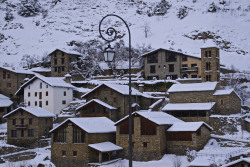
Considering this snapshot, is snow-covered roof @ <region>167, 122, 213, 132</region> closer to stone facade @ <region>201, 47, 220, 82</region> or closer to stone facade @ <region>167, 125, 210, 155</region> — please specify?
stone facade @ <region>167, 125, 210, 155</region>

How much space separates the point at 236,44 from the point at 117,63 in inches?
1115

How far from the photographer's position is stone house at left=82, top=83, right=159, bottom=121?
55.9 meters

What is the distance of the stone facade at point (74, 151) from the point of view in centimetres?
4416

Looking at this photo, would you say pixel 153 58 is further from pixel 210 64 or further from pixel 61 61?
pixel 61 61

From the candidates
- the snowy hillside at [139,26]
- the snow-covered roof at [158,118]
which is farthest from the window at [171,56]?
the snow-covered roof at [158,118]

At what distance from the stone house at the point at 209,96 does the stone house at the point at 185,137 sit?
8299 millimetres

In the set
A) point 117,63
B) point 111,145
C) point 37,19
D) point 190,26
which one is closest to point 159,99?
point 111,145

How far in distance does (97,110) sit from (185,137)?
1575 centimetres

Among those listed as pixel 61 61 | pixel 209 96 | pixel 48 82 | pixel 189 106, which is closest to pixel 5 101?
pixel 48 82

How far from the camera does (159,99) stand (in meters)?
60.1

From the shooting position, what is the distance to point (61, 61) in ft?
258

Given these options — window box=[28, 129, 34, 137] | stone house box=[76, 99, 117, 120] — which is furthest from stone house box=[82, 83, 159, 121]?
window box=[28, 129, 34, 137]

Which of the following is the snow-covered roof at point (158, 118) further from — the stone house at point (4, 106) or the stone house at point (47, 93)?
the stone house at point (4, 106)

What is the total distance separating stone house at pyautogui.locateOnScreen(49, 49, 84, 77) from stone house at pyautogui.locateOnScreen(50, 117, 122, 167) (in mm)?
32115
